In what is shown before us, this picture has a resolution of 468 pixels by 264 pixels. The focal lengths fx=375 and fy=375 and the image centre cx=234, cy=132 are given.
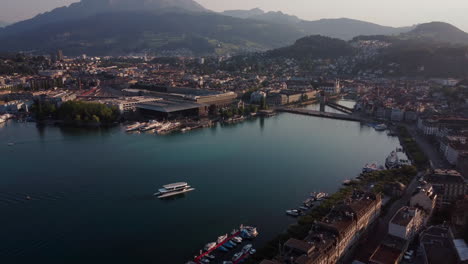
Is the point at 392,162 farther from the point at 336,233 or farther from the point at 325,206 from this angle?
the point at 336,233

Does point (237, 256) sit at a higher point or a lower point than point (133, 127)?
lower

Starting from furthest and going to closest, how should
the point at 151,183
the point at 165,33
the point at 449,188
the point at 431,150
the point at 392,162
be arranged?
the point at 165,33, the point at 431,150, the point at 392,162, the point at 151,183, the point at 449,188

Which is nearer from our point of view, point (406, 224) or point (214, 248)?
point (406, 224)

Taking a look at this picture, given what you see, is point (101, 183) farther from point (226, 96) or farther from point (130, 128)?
point (226, 96)

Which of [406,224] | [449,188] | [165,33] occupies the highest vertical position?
[165,33]

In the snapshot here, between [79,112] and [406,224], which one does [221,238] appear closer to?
[406,224]

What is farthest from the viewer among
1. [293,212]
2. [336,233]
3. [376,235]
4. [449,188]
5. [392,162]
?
[392,162]

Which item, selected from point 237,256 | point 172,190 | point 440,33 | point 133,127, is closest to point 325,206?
point 237,256

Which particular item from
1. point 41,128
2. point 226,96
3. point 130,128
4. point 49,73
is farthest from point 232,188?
point 49,73
